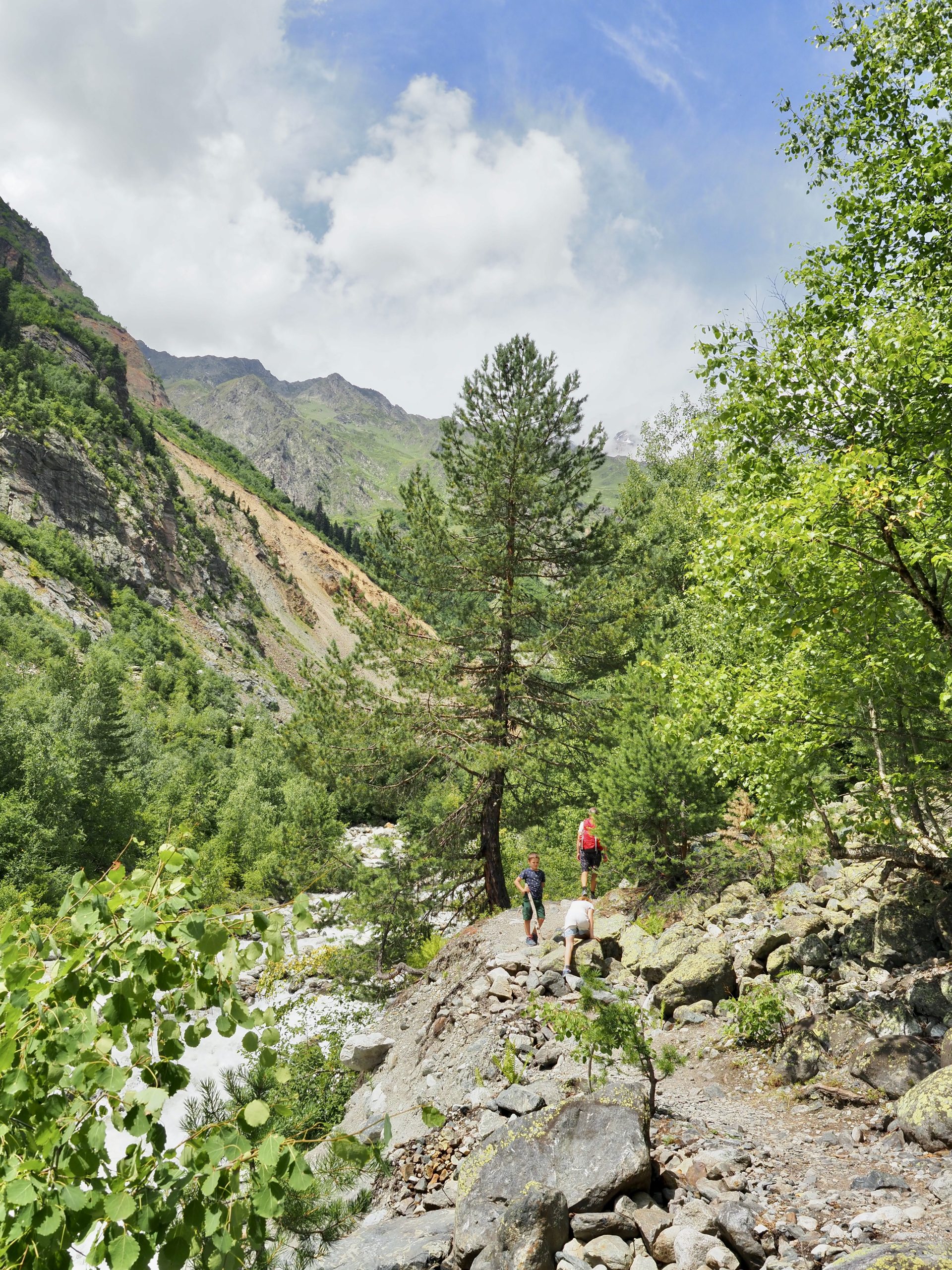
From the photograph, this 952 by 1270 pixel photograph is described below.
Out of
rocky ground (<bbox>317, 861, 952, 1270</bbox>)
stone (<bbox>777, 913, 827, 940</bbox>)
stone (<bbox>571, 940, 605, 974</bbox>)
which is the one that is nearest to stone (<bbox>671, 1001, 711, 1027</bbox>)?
rocky ground (<bbox>317, 861, 952, 1270</bbox>)

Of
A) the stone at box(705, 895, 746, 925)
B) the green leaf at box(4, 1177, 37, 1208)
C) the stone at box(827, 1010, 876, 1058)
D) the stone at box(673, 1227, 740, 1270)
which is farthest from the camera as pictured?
the stone at box(705, 895, 746, 925)

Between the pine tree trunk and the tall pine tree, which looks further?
the pine tree trunk

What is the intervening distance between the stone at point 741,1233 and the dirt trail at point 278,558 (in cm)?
6628

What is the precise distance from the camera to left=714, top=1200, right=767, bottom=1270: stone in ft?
13.4

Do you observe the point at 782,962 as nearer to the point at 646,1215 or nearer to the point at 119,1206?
the point at 646,1215

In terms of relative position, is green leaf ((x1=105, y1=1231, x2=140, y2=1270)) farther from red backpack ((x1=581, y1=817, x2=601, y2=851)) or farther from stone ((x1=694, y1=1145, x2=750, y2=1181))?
→ red backpack ((x1=581, y1=817, x2=601, y2=851))

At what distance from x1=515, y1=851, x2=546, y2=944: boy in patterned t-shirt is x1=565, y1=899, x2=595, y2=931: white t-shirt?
143 centimetres

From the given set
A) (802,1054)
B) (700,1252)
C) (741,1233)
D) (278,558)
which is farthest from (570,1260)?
(278,558)

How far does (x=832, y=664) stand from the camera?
22.7ft

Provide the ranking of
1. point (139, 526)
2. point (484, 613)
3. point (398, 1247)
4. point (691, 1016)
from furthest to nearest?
point (139, 526), point (484, 613), point (691, 1016), point (398, 1247)

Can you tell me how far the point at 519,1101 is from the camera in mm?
6273

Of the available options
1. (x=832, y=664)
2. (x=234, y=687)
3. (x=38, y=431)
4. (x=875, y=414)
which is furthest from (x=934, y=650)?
(x=38, y=431)

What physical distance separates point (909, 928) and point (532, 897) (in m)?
5.24

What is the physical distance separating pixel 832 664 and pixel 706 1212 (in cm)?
489
